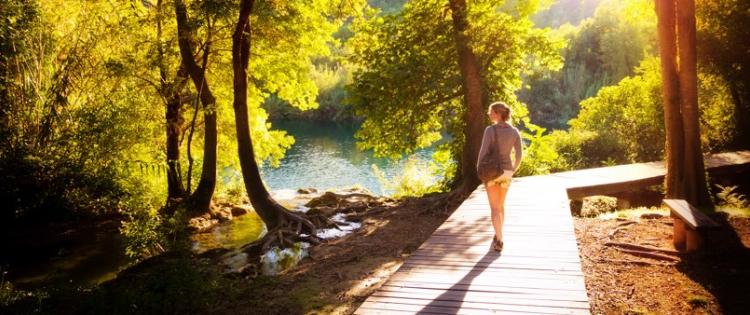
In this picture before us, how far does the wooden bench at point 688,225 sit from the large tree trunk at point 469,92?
20.8ft

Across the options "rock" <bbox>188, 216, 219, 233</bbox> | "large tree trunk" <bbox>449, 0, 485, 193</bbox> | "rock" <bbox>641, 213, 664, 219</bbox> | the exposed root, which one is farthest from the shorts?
"rock" <bbox>188, 216, 219, 233</bbox>

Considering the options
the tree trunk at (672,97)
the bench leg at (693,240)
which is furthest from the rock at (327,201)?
the bench leg at (693,240)

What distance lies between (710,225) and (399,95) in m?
8.42

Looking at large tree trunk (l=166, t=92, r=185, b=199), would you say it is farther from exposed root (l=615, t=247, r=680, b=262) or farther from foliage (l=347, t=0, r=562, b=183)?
exposed root (l=615, t=247, r=680, b=262)

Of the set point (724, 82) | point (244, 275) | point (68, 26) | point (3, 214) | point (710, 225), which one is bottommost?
point (244, 275)

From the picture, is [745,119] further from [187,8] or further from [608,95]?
[187,8]

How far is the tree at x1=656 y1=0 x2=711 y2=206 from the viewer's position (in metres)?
9.99

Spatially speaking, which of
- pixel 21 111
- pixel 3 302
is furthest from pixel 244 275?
pixel 21 111

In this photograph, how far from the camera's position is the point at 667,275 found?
7.19 meters

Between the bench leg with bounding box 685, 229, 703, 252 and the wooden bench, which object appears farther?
the bench leg with bounding box 685, 229, 703, 252

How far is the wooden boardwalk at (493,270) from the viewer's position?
5172mm

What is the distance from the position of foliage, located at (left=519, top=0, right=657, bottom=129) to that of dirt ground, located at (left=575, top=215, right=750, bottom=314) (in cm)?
3698

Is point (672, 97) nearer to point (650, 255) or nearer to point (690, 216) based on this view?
point (690, 216)

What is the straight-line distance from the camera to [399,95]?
1405 cm
